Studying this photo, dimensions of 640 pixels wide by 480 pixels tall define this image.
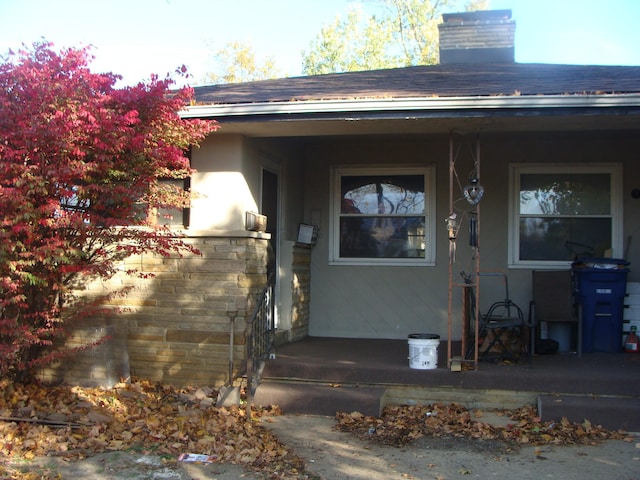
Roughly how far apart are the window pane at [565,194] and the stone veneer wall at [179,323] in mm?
3394

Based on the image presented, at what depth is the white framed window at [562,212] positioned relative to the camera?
7.73 meters

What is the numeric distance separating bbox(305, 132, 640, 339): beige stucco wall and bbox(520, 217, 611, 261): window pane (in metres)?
0.23

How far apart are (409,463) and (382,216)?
13.3 feet

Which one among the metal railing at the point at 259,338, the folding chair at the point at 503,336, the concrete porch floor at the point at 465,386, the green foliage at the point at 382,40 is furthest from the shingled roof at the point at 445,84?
the green foliage at the point at 382,40

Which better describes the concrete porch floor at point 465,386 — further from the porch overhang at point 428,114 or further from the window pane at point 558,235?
the porch overhang at point 428,114

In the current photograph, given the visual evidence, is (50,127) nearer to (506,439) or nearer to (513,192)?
(506,439)

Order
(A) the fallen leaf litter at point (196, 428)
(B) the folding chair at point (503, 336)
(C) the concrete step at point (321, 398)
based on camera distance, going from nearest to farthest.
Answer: (A) the fallen leaf litter at point (196, 428) < (C) the concrete step at point (321, 398) < (B) the folding chair at point (503, 336)

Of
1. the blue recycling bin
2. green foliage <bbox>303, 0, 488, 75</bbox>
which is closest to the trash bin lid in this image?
the blue recycling bin

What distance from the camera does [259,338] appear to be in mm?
6305

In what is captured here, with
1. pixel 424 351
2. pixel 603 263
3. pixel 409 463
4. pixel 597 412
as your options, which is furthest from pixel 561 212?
pixel 409 463

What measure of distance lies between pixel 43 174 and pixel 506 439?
13.8 ft

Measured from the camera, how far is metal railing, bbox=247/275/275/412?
587cm

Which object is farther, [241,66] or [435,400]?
[241,66]

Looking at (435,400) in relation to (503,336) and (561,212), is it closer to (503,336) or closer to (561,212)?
(503,336)
